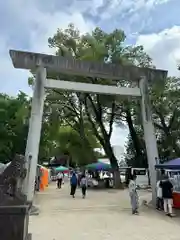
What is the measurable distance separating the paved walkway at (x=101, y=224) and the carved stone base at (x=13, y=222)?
3360 millimetres

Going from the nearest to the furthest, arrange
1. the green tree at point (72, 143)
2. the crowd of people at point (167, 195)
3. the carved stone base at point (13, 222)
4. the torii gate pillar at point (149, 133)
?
the carved stone base at point (13, 222) → the crowd of people at point (167, 195) → the torii gate pillar at point (149, 133) → the green tree at point (72, 143)

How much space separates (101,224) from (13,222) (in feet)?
18.6

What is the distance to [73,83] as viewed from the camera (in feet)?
49.2

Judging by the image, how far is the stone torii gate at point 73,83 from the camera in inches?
549

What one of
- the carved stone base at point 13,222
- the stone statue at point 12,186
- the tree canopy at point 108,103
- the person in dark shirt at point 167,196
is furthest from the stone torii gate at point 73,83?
the carved stone base at point 13,222

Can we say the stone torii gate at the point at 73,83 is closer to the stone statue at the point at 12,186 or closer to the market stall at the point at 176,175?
the market stall at the point at 176,175

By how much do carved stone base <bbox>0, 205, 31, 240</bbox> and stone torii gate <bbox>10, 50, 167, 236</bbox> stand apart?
815 cm

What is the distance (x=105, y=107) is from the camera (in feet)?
89.6

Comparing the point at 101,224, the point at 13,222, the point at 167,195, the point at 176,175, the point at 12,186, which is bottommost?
the point at 101,224

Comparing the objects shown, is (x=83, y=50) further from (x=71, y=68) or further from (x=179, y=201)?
(x=179, y=201)

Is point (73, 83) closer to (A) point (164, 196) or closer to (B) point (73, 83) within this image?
(B) point (73, 83)

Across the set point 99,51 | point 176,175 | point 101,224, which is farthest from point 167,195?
point 99,51

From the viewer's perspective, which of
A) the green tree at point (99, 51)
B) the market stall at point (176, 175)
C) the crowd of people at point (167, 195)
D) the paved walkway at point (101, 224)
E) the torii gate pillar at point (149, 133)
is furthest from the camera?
the green tree at point (99, 51)

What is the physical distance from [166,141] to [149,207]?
14.9 m
